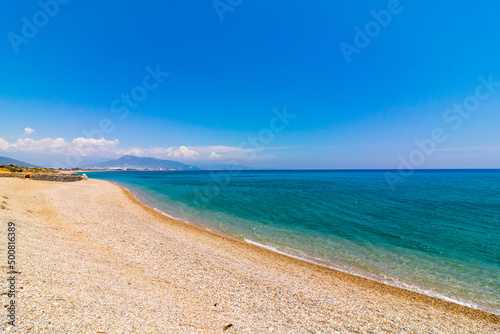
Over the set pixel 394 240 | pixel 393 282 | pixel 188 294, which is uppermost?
pixel 188 294

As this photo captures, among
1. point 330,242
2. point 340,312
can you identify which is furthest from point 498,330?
point 330,242

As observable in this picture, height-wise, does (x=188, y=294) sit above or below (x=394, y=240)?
above

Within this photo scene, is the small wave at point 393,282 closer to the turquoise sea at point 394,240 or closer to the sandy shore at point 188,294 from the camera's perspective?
the turquoise sea at point 394,240

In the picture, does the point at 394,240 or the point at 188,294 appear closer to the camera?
the point at 188,294

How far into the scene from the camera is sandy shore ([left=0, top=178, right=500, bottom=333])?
16.9 feet

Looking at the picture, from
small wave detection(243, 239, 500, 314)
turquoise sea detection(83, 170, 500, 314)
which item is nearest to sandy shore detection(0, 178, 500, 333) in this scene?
small wave detection(243, 239, 500, 314)

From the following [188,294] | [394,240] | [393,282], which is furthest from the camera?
[394,240]

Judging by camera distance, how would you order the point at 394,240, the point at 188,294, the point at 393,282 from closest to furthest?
1. the point at 188,294
2. the point at 393,282
3. the point at 394,240

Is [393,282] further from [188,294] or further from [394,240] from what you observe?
[188,294]

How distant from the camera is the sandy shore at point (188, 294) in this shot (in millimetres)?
5152

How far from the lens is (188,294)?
7281mm

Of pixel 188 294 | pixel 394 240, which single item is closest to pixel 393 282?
pixel 394 240

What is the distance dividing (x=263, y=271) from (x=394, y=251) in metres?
10.0

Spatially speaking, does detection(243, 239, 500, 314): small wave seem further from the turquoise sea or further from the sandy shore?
the sandy shore
